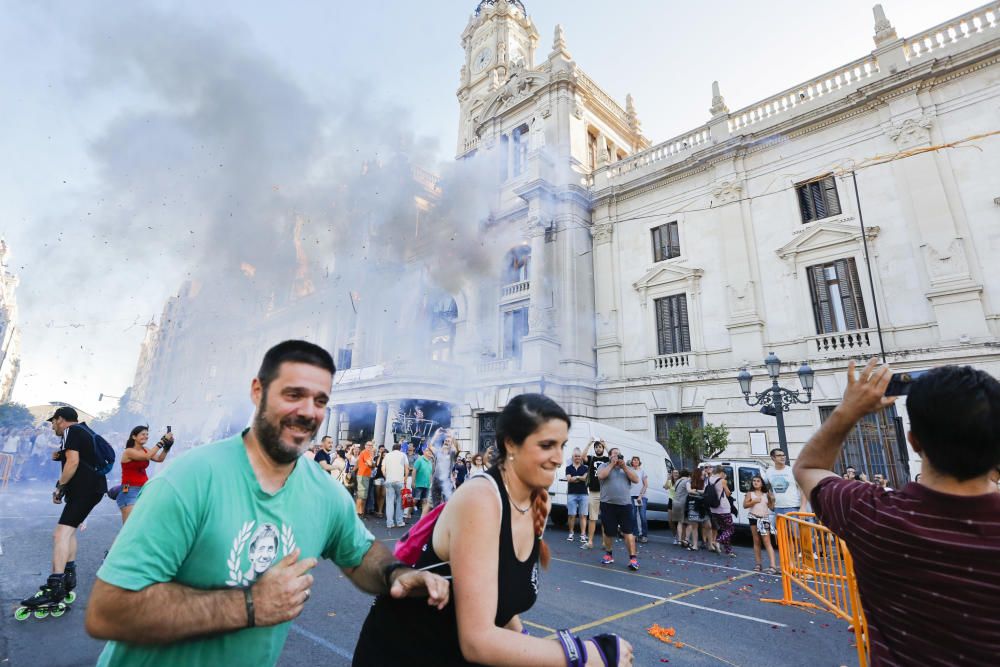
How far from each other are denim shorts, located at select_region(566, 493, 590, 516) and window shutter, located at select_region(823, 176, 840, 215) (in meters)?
12.1

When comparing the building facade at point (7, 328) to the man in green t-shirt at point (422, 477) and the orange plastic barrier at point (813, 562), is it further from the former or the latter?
the orange plastic barrier at point (813, 562)

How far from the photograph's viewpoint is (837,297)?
13.8m

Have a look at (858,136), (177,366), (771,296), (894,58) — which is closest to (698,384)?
(771,296)

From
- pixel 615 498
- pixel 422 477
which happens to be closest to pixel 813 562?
pixel 615 498

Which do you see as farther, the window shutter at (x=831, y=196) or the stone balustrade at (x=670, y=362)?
the stone balustrade at (x=670, y=362)

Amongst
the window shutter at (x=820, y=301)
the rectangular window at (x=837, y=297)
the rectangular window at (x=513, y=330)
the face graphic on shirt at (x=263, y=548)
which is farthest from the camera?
the rectangular window at (x=513, y=330)

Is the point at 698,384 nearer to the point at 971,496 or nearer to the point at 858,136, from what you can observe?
the point at 858,136

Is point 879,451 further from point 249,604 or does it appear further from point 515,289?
point 249,604

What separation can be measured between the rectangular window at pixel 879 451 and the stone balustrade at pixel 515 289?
1084 cm

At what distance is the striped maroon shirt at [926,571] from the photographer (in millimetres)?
1203

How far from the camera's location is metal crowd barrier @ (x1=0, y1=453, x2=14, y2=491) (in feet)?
47.9

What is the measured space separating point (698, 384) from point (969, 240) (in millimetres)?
7629

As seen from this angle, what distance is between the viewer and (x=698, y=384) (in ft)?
49.5

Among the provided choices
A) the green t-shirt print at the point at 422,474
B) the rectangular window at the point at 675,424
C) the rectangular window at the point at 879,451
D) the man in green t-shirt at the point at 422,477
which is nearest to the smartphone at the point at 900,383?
the man in green t-shirt at the point at 422,477
